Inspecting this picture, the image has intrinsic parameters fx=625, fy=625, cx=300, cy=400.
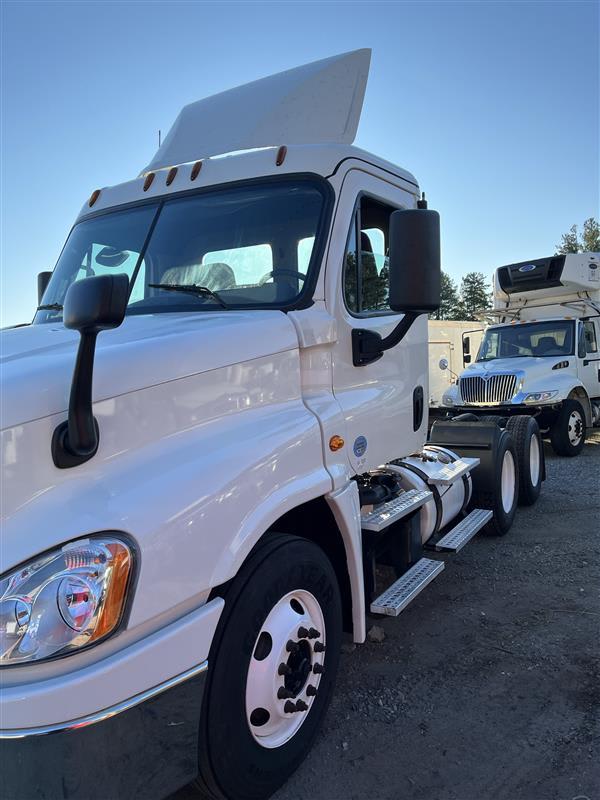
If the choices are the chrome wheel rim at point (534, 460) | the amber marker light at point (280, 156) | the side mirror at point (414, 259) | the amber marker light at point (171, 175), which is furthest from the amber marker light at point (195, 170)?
the chrome wheel rim at point (534, 460)

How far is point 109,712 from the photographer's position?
5.83ft

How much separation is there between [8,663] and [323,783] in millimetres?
1561

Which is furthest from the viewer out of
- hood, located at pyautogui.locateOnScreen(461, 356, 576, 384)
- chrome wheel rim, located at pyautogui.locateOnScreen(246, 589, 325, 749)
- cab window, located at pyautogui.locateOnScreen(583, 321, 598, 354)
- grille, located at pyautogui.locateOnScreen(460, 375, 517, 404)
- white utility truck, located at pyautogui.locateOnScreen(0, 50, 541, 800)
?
cab window, located at pyautogui.locateOnScreen(583, 321, 598, 354)

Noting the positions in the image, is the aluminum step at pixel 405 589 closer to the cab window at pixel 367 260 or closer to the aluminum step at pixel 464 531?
the aluminum step at pixel 464 531

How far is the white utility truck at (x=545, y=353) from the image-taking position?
1099cm

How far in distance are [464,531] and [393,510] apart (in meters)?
1.61

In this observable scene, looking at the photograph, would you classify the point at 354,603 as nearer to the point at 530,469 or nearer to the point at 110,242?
the point at 110,242

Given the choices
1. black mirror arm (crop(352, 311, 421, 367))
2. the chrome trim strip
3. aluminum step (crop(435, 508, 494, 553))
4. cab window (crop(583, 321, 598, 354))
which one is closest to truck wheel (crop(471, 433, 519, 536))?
aluminum step (crop(435, 508, 494, 553))

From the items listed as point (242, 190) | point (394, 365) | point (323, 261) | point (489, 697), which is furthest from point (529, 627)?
point (242, 190)

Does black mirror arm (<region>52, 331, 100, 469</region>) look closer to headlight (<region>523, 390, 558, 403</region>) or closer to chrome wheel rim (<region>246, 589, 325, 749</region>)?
chrome wheel rim (<region>246, 589, 325, 749</region>)

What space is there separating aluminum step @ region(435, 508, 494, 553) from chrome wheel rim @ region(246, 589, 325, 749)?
1986mm

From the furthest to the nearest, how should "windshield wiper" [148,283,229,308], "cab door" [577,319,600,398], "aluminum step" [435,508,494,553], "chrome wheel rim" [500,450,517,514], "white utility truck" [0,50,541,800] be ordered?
"cab door" [577,319,600,398] → "chrome wheel rim" [500,450,517,514] → "aluminum step" [435,508,494,553] → "windshield wiper" [148,283,229,308] → "white utility truck" [0,50,541,800]

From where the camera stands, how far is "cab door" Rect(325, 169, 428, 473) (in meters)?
3.12

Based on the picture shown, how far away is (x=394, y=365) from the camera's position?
3611 mm
